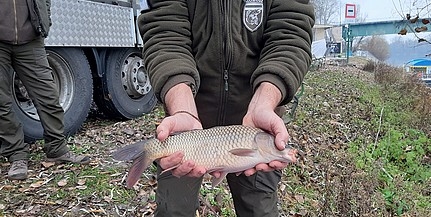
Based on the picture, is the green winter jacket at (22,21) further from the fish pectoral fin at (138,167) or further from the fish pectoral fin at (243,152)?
the fish pectoral fin at (243,152)

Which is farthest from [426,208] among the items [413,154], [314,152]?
[413,154]

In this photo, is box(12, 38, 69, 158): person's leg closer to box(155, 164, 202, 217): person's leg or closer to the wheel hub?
the wheel hub

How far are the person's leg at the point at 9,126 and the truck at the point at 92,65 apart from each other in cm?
43

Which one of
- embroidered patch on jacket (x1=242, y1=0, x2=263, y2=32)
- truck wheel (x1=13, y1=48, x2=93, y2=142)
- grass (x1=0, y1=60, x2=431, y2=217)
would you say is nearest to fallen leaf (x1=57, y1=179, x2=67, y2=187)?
grass (x1=0, y1=60, x2=431, y2=217)

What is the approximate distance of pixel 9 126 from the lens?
→ 4.26 m

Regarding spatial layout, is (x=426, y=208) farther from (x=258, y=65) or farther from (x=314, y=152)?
(x=258, y=65)

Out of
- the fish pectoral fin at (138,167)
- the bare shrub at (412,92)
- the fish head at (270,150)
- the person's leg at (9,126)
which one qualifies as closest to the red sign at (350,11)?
the bare shrub at (412,92)

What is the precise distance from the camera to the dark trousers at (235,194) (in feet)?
7.09

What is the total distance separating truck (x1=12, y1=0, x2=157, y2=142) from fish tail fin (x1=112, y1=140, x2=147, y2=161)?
3.22 m

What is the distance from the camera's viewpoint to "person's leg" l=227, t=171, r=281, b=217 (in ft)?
7.42

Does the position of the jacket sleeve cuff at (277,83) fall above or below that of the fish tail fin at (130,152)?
above

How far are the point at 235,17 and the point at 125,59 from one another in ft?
14.2

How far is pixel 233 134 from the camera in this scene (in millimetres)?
1903

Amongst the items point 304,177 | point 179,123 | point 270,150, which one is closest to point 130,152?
point 179,123
